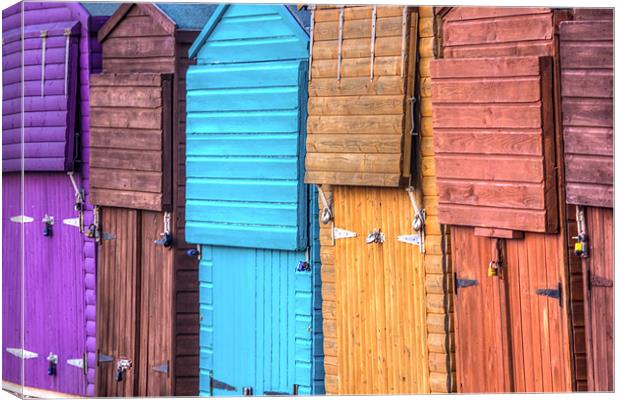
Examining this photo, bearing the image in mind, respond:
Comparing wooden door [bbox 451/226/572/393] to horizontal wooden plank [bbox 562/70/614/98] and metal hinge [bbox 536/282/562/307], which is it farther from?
horizontal wooden plank [bbox 562/70/614/98]

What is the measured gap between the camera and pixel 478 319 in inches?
517

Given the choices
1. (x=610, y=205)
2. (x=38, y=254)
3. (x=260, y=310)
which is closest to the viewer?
(x=610, y=205)

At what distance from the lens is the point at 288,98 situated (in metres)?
13.4

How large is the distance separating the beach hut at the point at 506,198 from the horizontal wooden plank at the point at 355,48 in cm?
36

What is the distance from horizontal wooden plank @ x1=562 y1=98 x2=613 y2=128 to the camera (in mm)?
12594

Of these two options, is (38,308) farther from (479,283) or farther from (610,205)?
(610,205)

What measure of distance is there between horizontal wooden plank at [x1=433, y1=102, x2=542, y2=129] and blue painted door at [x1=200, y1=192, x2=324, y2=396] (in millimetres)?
1270

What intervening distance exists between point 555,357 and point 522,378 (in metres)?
0.33

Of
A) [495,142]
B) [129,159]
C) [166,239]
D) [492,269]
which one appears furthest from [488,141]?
[129,159]

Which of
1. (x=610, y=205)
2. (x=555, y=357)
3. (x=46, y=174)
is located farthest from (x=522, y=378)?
(x=46, y=174)

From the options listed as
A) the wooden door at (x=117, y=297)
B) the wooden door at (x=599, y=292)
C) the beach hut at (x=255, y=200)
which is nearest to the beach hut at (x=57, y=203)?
the wooden door at (x=117, y=297)

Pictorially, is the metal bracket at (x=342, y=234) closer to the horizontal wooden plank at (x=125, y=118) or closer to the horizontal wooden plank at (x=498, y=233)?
the horizontal wooden plank at (x=498, y=233)

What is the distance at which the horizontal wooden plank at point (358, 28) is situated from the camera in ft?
43.2

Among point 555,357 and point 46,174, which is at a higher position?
point 46,174
